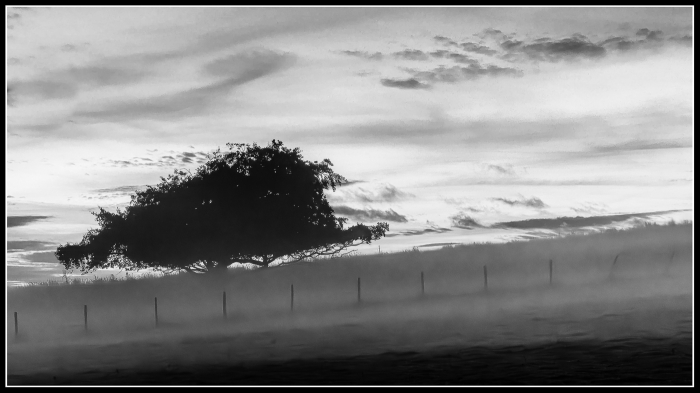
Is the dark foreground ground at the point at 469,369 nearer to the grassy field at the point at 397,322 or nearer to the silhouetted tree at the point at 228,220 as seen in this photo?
the grassy field at the point at 397,322

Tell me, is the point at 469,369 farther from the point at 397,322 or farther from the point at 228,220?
the point at 228,220

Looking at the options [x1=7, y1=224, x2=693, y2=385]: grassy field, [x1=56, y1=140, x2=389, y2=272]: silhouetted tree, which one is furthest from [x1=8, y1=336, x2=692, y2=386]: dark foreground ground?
[x1=56, y1=140, x2=389, y2=272]: silhouetted tree

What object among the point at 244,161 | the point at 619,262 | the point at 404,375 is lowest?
the point at 404,375

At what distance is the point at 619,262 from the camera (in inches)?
1750

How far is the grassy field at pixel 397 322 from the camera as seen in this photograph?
79.4ft

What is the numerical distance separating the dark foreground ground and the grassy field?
0.08m

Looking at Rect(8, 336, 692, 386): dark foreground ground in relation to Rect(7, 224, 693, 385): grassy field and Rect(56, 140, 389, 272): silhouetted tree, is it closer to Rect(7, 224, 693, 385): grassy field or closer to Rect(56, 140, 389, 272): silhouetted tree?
Rect(7, 224, 693, 385): grassy field

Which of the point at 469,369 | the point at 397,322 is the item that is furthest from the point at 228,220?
the point at 469,369

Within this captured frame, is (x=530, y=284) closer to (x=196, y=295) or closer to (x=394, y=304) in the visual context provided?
(x=394, y=304)

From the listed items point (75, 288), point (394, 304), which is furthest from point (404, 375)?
point (75, 288)

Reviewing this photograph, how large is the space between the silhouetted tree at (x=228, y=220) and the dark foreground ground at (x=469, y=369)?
50.6 ft

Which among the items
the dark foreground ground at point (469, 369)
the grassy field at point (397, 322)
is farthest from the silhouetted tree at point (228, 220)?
the dark foreground ground at point (469, 369)

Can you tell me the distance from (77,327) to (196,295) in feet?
21.3

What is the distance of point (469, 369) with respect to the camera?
23875 millimetres
